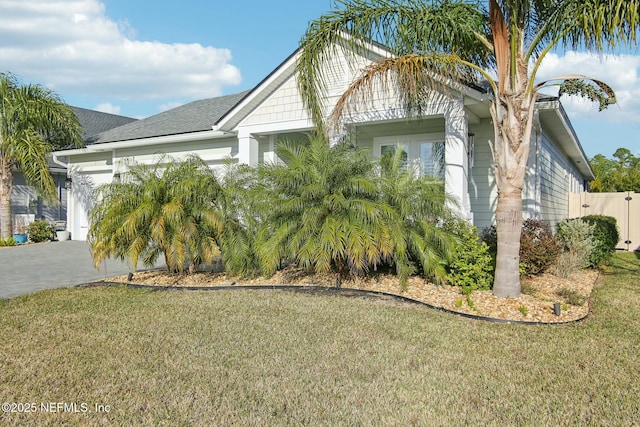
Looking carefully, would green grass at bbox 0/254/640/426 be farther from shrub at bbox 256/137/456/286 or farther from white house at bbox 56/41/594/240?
white house at bbox 56/41/594/240

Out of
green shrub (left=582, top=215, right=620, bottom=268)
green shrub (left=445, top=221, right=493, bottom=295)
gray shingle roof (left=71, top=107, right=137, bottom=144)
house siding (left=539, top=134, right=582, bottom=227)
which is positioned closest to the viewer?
green shrub (left=445, top=221, right=493, bottom=295)

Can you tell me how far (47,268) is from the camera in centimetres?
1076

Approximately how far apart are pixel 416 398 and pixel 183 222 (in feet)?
18.7

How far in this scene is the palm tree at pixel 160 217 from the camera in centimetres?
782

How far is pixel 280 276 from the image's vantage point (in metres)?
8.49

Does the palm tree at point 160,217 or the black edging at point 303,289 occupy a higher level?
the palm tree at point 160,217

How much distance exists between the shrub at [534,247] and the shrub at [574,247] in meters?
0.22

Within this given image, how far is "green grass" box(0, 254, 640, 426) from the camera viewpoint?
3176 millimetres

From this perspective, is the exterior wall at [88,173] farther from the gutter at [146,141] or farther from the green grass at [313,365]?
the green grass at [313,365]

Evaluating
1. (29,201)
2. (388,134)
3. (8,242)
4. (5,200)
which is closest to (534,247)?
(388,134)

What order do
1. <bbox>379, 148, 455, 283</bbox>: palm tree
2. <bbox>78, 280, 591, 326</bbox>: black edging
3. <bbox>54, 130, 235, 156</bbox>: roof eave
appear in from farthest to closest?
<bbox>54, 130, 235, 156</bbox>: roof eave < <bbox>379, 148, 455, 283</bbox>: palm tree < <bbox>78, 280, 591, 326</bbox>: black edging

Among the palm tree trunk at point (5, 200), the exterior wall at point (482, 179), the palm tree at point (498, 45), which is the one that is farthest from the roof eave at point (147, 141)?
the exterior wall at point (482, 179)

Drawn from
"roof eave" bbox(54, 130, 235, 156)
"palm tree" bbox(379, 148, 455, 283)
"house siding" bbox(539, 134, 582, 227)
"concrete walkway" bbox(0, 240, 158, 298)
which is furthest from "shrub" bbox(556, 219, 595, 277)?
"roof eave" bbox(54, 130, 235, 156)

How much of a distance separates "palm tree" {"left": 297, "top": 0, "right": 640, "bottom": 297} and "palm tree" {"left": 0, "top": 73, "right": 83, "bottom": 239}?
1164 centimetres
